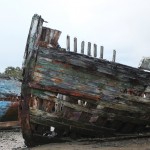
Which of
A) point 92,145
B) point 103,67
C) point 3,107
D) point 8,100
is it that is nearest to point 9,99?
point 8,100

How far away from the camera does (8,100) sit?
15.0 meters

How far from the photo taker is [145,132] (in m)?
10.0

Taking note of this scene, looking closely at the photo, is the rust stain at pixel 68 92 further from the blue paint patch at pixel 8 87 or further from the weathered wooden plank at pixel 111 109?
Answer: the blue paint patch at pixel 8 87

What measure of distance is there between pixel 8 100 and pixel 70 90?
7092 millimetres

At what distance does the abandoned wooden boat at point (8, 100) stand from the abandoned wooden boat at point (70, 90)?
4.67 meters

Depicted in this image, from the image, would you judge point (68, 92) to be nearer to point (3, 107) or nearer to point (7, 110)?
point (3, 107)

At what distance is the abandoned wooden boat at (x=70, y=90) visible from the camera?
839cm

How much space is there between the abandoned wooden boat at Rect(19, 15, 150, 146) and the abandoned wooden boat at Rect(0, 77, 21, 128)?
467 centimetres

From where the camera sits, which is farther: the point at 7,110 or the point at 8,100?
the point at 8,100

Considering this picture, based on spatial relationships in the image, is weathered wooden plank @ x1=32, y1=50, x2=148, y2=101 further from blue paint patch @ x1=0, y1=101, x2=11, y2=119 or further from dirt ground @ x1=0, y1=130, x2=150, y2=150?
blue paint patch @ x1=0, y1=101, x2=11, y2=119

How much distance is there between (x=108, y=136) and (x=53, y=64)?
2292 mm

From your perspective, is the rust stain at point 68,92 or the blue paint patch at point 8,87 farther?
the blue paint patch at point 8,87

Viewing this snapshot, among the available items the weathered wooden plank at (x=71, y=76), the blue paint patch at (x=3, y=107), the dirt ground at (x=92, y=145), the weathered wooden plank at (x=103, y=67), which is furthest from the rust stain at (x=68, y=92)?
the blue paint patch at (x=3, y=107)

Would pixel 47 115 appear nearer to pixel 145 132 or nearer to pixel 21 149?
pixel 21 149
